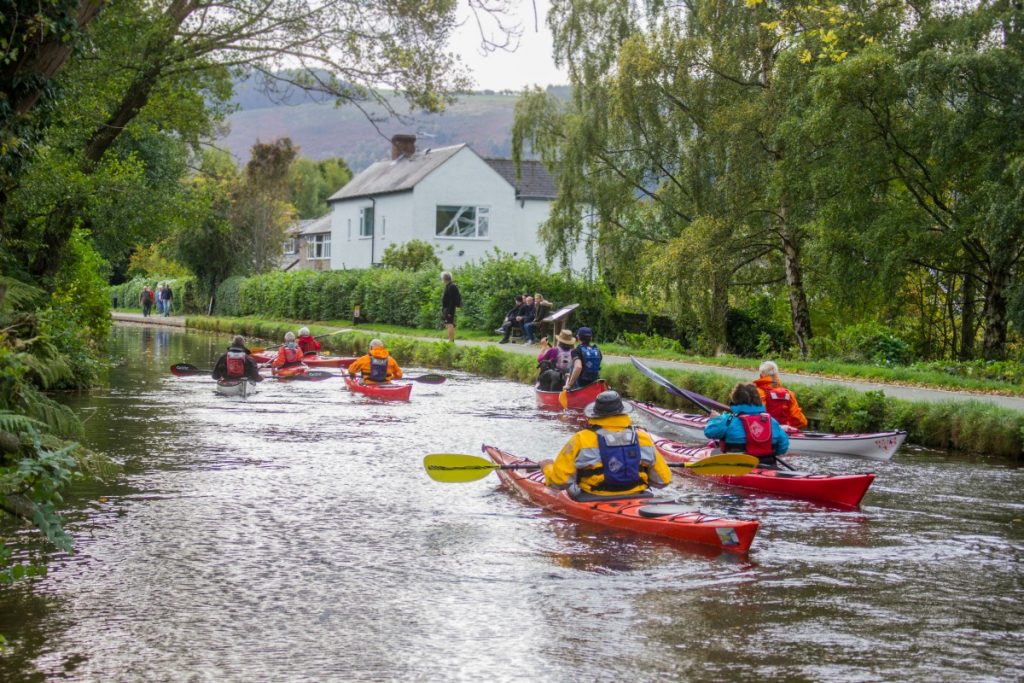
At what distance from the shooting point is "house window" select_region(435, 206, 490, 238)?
54.0 m

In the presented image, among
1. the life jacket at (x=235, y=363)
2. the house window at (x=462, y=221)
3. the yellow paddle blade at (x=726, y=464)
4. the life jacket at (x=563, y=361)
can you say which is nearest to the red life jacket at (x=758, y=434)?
the yellow paddle blade at (x=726, y=464)

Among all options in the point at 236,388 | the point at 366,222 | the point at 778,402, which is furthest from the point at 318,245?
the point at 778,402

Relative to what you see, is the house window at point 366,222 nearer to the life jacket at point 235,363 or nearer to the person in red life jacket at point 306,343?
the person in red life jacket at point 306,343

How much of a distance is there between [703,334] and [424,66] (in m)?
14.8

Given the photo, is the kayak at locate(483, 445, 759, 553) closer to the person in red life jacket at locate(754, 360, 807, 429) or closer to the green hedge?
the person in red life jacket at locate(754, 360, 807, 429)

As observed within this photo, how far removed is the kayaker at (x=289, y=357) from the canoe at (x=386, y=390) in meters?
3.93

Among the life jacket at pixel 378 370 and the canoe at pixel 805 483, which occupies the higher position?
the life jacket at pixel 378 370

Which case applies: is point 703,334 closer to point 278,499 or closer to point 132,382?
point 132,382

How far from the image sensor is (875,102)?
23031mm

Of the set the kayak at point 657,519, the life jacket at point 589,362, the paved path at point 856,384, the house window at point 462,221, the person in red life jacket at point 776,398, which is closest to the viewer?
the kayak at point 657,519

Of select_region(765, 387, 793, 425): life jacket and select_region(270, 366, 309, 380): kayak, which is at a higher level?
select_region(765, 387, 793, 425): life jacket

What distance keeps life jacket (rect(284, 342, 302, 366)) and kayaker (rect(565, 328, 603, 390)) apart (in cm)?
857

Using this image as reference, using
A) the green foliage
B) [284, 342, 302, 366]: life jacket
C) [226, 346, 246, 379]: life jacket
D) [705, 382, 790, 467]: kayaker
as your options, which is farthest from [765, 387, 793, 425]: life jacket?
the green foliage

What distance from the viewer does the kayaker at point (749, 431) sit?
41.1 ft
